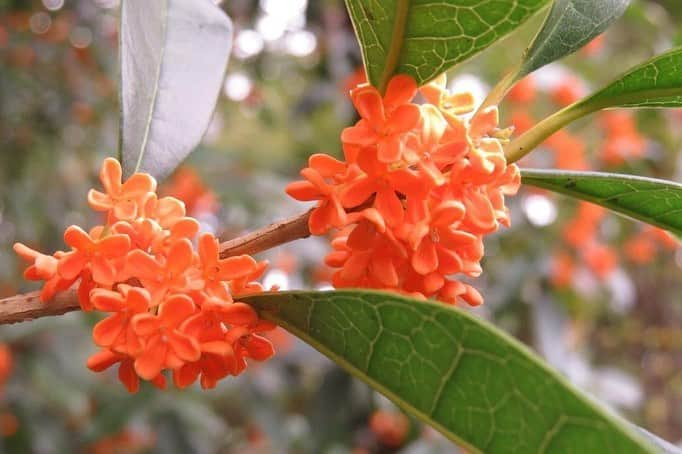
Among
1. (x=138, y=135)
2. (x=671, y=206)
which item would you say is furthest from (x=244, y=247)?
(x=671, y=206)

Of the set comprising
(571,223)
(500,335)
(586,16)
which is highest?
(586,16)

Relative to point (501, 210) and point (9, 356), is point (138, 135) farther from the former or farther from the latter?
point (9, 356)

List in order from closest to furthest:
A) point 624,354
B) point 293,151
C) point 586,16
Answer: point 586,16
point 293,151
point 624,354

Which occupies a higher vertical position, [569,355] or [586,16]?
[586,16]

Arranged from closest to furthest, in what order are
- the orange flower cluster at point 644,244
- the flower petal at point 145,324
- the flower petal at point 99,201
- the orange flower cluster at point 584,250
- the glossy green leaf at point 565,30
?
the flower petal at point 145,324 < the flower petal at point 99,201 < the glossy green leaf at point 565,30 < the orange flower cluster at point 584,250 < the orange flower cluster at point 644,244

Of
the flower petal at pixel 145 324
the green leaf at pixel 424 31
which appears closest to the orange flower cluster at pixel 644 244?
the green leaf at pixel 424 31

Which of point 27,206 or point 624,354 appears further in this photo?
point 624,354

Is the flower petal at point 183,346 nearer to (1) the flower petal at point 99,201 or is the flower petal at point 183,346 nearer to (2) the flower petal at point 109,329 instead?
(2) the flower petal at point 109,329
